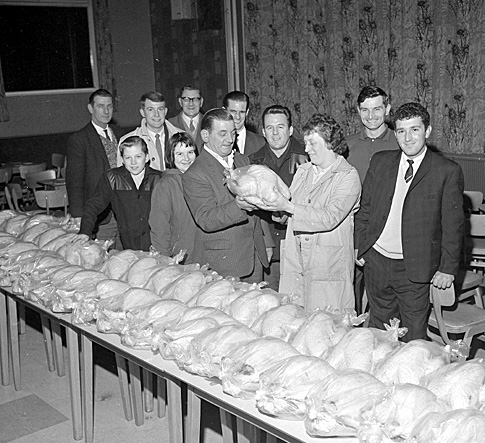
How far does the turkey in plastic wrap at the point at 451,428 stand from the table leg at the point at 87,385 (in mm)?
1734

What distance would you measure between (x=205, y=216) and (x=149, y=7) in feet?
26.4

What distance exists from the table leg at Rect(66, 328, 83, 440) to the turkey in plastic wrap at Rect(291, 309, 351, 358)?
1.25 meters

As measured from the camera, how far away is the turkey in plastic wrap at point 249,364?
1987mm

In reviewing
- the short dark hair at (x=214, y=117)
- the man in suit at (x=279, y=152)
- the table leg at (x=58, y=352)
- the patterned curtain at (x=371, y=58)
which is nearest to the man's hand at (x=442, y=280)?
the man in suit at (x=279, y=152)

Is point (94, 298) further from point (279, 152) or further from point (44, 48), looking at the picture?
point (44, 48)

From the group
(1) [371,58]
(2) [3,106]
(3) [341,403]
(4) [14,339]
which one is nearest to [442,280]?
(3) [341,403]

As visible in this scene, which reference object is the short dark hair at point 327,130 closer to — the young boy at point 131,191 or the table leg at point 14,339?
the young boy at point 131,191

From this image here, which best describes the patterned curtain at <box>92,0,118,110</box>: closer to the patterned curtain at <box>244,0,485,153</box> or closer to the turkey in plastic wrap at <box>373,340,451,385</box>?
the patterned curtain at <box>244,0,485,153</box>

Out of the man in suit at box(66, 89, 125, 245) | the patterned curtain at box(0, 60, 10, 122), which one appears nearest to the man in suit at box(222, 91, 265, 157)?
the man in suit at box(66, 89, 125, 245)

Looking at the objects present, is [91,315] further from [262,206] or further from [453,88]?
[453,88]

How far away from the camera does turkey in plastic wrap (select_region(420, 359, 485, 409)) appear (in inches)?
67.8

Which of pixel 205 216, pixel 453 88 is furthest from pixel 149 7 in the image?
pixel 205 216

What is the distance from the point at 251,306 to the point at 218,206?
1048mm

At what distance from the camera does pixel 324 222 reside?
3131 millimetres
